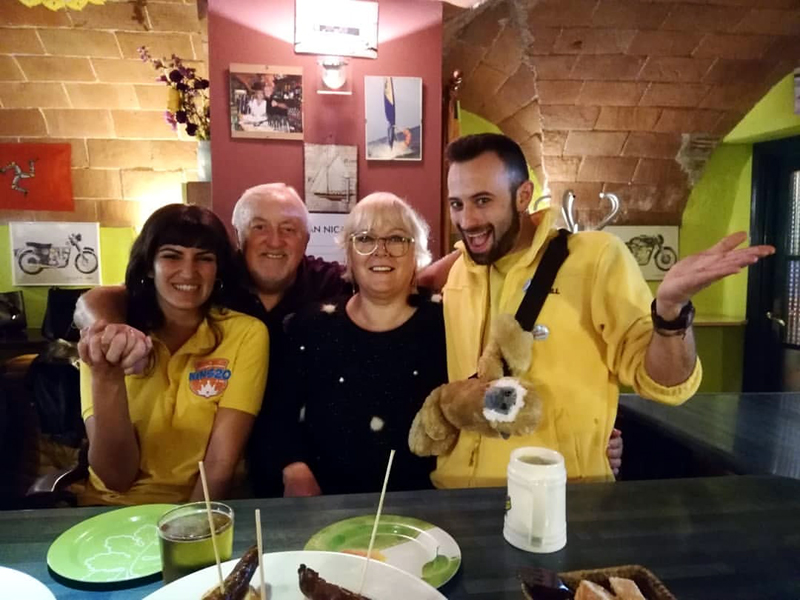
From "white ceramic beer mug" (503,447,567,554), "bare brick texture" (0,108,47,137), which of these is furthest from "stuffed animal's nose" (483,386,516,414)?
"bare brick texture" (0,108,47,137)

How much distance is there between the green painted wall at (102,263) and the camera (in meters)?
3.48

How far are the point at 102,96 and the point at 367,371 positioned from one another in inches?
105

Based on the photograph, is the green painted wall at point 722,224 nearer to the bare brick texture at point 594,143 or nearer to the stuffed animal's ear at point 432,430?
the bare brick texture at point 594,143

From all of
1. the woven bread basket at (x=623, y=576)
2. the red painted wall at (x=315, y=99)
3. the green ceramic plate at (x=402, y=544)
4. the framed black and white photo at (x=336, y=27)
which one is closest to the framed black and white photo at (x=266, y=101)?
the red painted wall at (x=315, y=99)

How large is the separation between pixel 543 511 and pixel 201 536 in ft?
1.75

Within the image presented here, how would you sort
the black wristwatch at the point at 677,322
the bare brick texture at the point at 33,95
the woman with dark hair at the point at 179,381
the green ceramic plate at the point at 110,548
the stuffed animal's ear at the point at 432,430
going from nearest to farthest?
1. the green ceramic plate at the point at 110,548
2. the black wristwatch at the point at 677,322
3. the stuffed animal's ear at the point at 432,430
4. the woman with dark hair at the point at 179,381
5. the bare brick texture at the point at 33,95

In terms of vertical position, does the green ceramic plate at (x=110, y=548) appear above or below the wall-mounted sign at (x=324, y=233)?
below

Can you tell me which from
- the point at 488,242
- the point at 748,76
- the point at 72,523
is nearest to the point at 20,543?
the point at 72,523

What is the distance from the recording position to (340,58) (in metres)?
2.54

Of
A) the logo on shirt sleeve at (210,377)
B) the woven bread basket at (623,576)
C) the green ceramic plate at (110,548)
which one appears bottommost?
the green ceramic plate at (110,548)

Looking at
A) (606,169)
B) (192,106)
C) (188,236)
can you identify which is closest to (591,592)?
(188,236)

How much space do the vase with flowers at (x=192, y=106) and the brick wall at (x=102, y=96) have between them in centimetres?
21

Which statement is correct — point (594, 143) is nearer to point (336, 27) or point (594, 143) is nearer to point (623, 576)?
point (336, 27)

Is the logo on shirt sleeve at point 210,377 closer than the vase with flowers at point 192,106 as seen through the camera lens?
Yes
